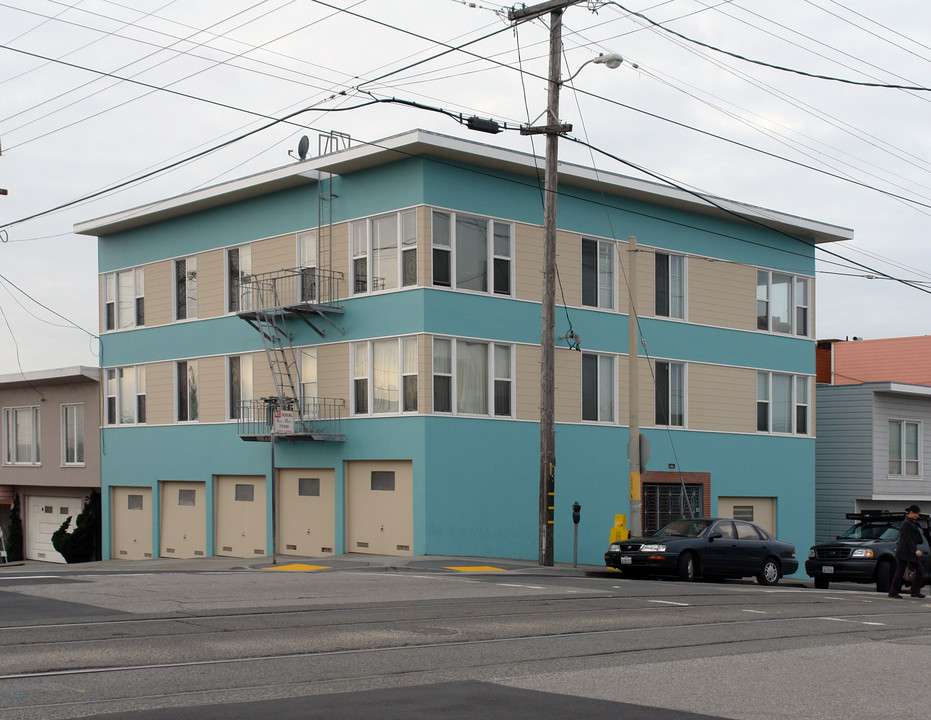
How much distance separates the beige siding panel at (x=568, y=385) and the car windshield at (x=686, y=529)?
20.2ft

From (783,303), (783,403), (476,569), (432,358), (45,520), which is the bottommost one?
(45,520)

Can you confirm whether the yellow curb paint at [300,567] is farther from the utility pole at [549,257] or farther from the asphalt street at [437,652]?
the asphalt street at [437,652]

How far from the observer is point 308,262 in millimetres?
29594

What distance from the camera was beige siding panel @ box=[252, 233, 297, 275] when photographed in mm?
29875

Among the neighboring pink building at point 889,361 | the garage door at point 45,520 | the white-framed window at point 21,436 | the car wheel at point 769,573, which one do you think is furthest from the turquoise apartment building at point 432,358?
the neighboring pink building at point 889,361

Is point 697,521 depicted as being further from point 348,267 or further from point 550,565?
point 348,267

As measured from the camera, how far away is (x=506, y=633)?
12.3 meters

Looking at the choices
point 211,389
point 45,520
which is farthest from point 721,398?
point 45,520

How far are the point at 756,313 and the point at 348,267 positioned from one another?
13.9m

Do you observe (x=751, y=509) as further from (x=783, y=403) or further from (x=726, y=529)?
(x=726, y=529)

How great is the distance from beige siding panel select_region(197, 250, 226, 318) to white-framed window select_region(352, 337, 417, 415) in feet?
19.2

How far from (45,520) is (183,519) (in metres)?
9.94

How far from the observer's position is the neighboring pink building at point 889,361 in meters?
51.0

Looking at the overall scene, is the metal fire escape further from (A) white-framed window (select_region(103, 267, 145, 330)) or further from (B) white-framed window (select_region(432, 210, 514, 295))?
(A) white-framed window (select_region(103, 267, 145, 330))
